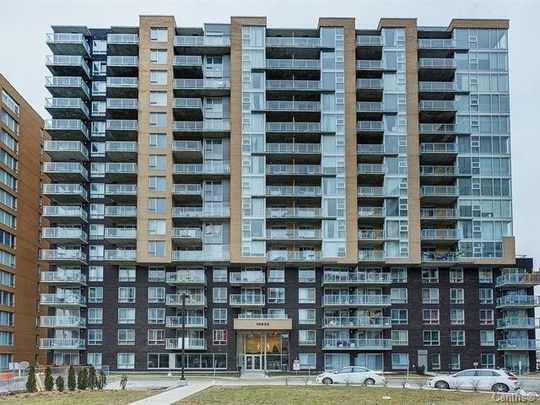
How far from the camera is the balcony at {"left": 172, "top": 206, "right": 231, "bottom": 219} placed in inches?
3071

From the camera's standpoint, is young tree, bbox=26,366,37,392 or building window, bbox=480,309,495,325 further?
building window, bbox=480,309,495,325

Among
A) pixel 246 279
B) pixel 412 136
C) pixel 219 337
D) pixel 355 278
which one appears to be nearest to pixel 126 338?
pixel 219 337

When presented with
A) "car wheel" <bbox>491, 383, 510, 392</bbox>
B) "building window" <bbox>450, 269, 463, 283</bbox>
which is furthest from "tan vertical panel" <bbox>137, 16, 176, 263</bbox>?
"car wheel" <bbox>491, 383, 510, 392</bbox>

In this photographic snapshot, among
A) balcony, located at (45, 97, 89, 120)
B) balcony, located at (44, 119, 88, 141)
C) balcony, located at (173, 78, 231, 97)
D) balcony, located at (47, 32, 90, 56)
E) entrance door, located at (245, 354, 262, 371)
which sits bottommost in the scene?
entrance door, located at (245, 354, 262, 371)

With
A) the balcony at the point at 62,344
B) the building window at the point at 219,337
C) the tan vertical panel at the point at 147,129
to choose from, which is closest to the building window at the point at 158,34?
the tan vertical panel at the point at 147,129

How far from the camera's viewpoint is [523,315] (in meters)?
79.1

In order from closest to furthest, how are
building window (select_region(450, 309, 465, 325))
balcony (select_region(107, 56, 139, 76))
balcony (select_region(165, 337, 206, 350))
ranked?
balcony (select_region(165, 337, 206, 350)), building window (select_region(450, 309, 465, 325)), balcony (select_region(107, 56, 139, 76))

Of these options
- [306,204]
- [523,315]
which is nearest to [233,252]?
[306,204]

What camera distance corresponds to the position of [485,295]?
3118 inches

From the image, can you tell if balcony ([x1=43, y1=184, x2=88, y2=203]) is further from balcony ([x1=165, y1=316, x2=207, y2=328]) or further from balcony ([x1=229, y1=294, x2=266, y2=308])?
balcony ([x1=229, y1=294, x2=266, y2=308])

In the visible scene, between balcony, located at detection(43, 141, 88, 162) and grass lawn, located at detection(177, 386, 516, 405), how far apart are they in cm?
4633

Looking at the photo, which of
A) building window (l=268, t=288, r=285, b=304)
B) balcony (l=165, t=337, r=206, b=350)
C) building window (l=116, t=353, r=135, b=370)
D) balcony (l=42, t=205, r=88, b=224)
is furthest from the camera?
balcony (l=42, t=205, r=88, b=224)

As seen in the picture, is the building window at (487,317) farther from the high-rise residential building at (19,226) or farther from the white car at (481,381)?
the high-rise residential building at (19,226)

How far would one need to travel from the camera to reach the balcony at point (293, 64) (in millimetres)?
80312
